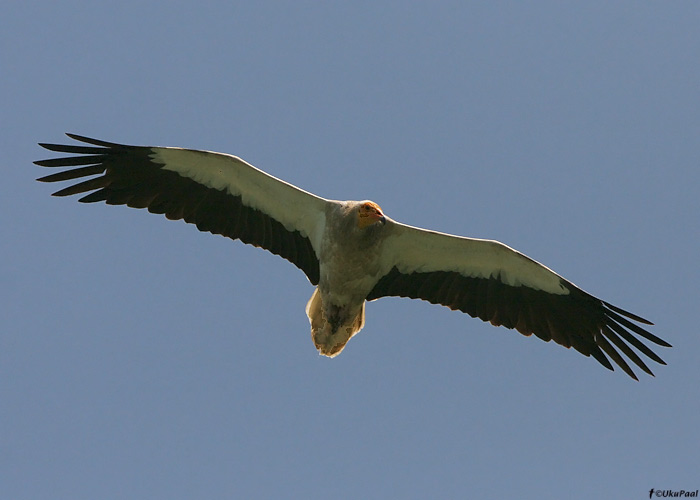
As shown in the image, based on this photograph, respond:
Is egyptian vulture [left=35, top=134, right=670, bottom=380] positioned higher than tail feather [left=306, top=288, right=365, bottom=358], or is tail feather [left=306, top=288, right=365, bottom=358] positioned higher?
egyptian vulture [left=35, top=134, right=670, bottom=380]

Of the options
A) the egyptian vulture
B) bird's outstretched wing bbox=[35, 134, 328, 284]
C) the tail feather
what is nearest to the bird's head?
the egyptian vulture

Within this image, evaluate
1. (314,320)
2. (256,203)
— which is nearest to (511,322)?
(314,320)

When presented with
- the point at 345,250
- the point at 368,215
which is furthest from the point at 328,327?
the point at 368,215

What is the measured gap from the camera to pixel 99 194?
10.6 meters

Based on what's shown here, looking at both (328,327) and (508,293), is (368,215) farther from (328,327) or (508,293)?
(508,293)

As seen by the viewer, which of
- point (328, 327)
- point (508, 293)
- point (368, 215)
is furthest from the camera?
point (508, 293)

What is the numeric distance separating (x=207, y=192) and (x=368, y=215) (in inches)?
79.3

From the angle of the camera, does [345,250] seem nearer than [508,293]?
Yes

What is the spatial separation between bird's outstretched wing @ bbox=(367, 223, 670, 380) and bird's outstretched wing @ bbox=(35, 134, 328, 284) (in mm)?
1077

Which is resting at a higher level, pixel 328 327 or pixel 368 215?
pixel 368 215

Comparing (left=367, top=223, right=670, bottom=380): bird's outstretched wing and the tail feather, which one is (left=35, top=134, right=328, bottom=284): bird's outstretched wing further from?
→ (left=367, top=223, right=670, bottom=380): bird's outstretched wing

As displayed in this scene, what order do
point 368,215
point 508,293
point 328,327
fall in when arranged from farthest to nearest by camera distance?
point 508,293, point 328,327, point 368,215

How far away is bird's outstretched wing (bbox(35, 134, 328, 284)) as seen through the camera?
10539mm

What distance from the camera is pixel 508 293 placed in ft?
37.0
